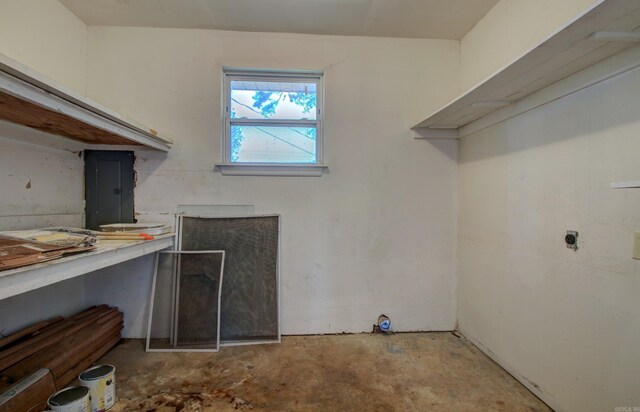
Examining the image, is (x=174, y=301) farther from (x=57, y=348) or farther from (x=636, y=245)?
(x=636, y=245)

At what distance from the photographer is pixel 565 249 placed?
1565 millimetres

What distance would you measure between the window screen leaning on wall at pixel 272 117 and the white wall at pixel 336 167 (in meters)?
0.10

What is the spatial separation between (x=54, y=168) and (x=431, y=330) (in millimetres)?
3325

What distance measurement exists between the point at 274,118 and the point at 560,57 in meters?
1.96

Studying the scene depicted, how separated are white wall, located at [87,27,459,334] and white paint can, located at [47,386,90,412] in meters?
1.28

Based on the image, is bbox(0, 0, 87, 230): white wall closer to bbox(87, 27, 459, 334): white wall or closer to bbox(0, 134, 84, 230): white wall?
bbox(0, 134, 84, 230): white wall

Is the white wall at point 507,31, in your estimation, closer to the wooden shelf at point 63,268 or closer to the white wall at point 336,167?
the white wall at point 336,167

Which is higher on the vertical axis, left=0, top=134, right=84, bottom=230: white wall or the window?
the window

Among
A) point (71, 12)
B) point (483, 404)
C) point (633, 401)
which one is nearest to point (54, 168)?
point (71, 12)

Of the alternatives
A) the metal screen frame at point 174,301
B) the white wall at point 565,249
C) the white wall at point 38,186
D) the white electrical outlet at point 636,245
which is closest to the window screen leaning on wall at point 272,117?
the metal screen frame at point 174,301

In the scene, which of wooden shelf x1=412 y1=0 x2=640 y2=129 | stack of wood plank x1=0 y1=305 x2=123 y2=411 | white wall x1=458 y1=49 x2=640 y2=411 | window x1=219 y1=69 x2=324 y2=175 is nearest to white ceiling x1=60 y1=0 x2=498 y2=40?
window x1=219 y1=69 x2=324 y2=175

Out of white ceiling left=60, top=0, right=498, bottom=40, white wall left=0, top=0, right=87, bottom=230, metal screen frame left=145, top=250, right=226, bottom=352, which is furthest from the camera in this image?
metal screen frame left=145, top=250, right=226, bottom=352

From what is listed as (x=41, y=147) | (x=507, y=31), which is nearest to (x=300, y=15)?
(x=507, y=31)

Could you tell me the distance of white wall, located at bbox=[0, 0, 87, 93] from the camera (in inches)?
70.5
